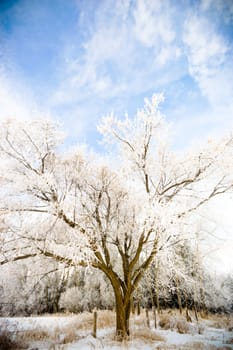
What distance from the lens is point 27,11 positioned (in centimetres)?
905

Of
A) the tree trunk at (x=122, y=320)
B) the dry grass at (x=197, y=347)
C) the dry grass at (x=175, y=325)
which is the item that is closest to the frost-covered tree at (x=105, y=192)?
the tree trunk at (x=122, y=320)

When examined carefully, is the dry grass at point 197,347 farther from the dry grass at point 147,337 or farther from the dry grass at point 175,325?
the dry grass at point 175,325

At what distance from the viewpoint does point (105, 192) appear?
28.2 feet

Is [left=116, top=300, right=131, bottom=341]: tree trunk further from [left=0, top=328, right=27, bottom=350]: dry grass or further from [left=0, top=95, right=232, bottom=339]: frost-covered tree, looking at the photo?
[left=0, top=328, right=27, bottom=350]: dry grass

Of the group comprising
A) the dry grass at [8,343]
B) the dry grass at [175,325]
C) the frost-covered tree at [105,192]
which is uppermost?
the frost-covered tree at [105,192]

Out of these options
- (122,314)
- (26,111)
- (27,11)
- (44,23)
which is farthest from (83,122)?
(122,314)

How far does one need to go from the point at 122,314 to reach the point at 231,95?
27.4 ft

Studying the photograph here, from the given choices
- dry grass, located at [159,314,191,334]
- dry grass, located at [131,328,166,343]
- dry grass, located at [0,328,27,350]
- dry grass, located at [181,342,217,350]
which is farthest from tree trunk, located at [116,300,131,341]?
dry grass, located at [159,314,191,334]

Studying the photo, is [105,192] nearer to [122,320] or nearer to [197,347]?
[122,320]

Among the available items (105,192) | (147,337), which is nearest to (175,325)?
(147,337)

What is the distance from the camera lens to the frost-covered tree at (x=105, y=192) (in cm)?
691

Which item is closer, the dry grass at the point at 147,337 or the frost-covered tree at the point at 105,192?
the frost-covered tree at the point at 105,192

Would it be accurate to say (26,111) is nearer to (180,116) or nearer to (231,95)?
(180,116)

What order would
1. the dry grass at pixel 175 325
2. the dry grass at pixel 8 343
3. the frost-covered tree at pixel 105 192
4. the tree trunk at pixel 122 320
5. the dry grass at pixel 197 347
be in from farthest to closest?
the dry grass at pixel 175 325
the tree trunk at pixel 122 320
the frost-covered tree at pixel 105 192
the dry grass at pixel 197 347
the dry grass at pixel 8 343
